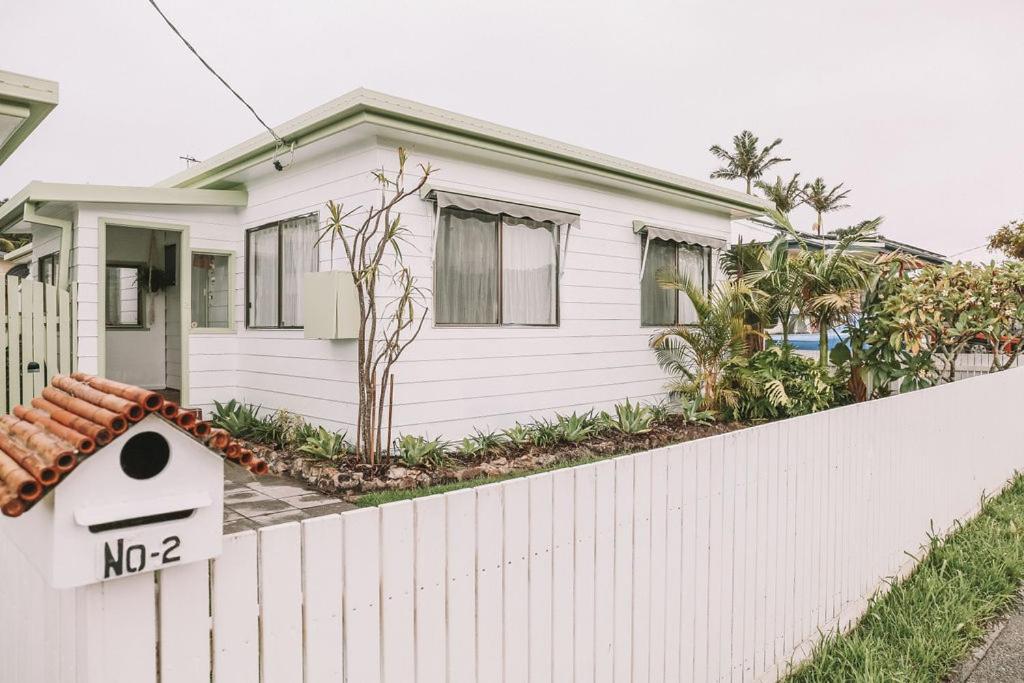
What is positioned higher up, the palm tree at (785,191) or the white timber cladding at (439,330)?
the palm tree at (785,191)

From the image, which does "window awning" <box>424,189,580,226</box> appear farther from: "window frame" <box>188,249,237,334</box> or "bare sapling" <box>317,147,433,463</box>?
"window frame" <box>188,249,237,334</box>

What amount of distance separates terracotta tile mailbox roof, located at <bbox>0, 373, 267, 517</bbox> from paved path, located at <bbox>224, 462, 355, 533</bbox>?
304cm

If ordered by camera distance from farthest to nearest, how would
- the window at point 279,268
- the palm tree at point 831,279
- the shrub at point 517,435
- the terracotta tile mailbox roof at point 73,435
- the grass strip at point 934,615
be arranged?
the palm tree at point 831,279 < the window at point 279,268 < the shrub at point 517,435 < the grass strip at point 934,615 < the terracotta tile mailbox roof at point 73,435

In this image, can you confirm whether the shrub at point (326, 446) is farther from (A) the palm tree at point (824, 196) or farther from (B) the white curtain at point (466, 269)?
(A) the palm tree at point (824, 196)

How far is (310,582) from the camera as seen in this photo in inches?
59.7

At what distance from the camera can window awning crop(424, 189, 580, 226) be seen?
6.44 m

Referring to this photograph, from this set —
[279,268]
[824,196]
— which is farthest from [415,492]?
[824,196]

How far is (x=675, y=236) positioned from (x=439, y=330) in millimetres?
4160

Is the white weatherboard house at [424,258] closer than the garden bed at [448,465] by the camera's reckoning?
No

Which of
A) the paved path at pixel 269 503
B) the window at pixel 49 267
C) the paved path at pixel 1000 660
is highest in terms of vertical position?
the window at pixel 49 267

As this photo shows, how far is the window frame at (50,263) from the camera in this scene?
8.08m

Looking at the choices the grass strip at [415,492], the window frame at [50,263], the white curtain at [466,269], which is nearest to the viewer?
the grass strip at [415,492]

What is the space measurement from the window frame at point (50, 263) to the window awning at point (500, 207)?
4.94 m

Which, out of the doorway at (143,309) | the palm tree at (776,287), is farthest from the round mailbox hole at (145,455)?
the doorway at (143,309)
